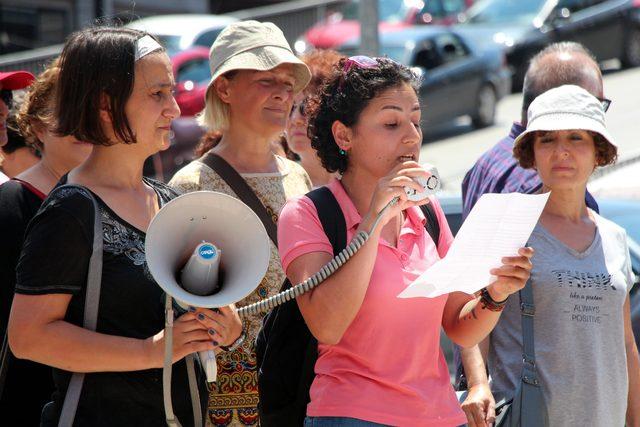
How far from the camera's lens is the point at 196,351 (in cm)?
308

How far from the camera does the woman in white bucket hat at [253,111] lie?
14.3 ft

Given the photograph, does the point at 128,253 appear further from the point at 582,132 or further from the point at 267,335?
the point at 582,132

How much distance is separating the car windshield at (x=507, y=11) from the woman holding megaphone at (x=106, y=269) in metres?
16.6

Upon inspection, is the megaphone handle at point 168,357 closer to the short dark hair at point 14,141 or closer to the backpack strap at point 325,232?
the backpack strap at point 325,232

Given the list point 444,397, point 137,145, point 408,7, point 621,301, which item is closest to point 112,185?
point 137,145

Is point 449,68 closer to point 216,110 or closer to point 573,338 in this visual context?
point 216,110

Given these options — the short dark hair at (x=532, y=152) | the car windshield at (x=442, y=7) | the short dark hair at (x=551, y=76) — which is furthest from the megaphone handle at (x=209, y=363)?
the car windshield at (x=442, y=7)

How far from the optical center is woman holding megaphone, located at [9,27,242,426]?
3.07 m

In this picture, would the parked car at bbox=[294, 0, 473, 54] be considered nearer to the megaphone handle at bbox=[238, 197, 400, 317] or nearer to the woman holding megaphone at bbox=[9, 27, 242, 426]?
the woman holding megaphone at bbox=[9, 27, 242, 426]

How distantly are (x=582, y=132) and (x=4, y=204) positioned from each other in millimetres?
2094

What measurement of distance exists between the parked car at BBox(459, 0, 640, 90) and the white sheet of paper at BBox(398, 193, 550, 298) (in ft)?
50.6

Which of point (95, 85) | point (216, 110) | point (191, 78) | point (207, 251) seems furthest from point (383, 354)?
point (191, 78)

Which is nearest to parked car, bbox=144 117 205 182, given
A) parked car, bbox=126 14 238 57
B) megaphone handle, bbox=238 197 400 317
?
parked car, bbox=126 14 238 57

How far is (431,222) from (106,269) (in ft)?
3.62
